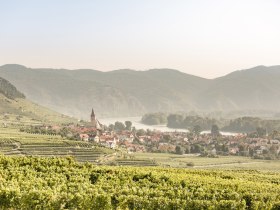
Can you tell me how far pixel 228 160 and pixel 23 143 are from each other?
220 ft

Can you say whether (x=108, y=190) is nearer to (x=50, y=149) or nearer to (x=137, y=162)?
(x=137, y=162)

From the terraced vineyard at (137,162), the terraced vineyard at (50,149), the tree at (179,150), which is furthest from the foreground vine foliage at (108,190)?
the tree at (179,150)

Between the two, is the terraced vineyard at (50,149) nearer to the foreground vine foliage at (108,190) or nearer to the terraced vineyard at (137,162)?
the terraced vineyard at (137,162)

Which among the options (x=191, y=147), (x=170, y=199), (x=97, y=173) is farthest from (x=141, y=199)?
(x=191, y=147)

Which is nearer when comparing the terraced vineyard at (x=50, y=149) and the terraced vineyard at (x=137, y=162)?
the terraced vineyard at (x=50, y=149)

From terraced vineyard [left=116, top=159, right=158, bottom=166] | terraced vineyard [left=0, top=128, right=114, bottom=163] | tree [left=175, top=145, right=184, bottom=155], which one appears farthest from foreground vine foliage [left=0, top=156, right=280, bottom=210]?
tree [left=175, top=145, right=184, bottom=155]

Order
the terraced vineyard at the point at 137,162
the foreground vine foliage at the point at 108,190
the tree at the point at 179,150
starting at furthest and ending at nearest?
the tree at the point at 179,150
the terraced vineyard at the point at 137,162
the foreground vine foliage at the point at 108,190

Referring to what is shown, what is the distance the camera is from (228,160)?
473 feet

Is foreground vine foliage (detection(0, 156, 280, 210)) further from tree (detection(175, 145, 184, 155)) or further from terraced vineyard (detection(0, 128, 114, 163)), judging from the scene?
tree (detection(175, 145, 184, 155))

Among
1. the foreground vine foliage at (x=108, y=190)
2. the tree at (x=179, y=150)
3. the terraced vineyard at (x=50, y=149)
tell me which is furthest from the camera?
the tree at (x=179, y=150)

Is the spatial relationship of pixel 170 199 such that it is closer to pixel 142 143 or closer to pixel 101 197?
pixel 101 197

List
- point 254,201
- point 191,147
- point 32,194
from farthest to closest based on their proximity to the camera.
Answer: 1. point 191,147
2. point 254,201
3. point 32,194

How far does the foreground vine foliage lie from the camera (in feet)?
96.8

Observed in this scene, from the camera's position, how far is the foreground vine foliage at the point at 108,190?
29.5 m
